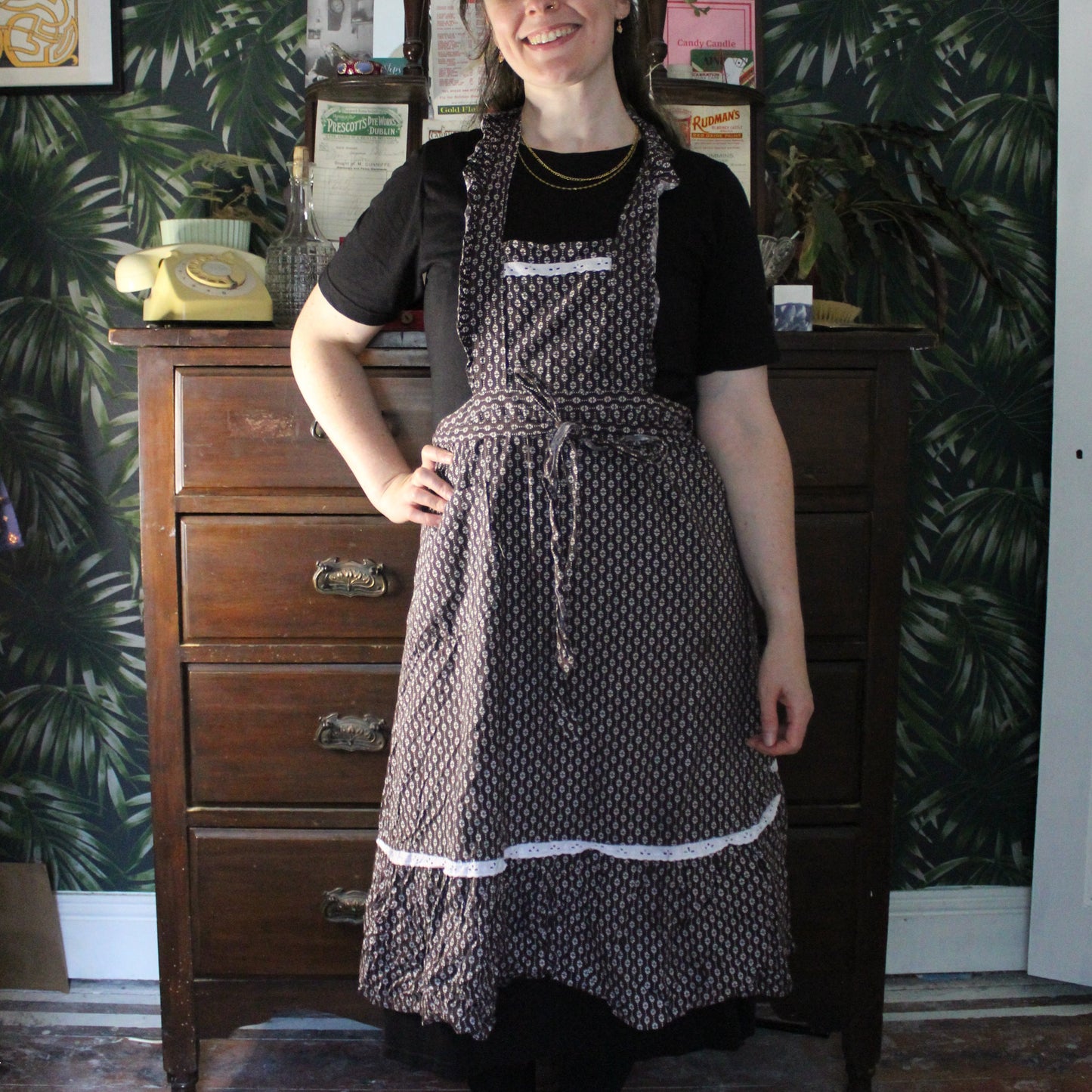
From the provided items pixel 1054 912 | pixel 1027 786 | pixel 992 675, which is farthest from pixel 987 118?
pixel 1054 912

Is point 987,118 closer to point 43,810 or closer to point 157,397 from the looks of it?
point 157,397

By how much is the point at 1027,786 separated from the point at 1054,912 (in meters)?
0.24

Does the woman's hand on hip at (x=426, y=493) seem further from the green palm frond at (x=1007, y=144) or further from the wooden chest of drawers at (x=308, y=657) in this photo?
the green palm frond at (x=1007, y=144)

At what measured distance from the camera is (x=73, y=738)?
202 centimetres

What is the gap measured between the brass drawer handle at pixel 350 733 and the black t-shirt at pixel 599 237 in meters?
0.52

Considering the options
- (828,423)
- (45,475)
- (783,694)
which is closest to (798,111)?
(828,423)

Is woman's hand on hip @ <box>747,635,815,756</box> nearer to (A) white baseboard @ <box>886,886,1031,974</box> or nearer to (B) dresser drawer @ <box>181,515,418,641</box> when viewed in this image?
(B) dresser drawer @ <box>181,515,418,641</box>

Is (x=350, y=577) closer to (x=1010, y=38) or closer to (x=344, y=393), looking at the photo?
(x=344, y=393)

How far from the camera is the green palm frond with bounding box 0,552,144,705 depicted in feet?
6.49

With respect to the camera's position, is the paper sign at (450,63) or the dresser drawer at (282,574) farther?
the paper sign at (450,63)

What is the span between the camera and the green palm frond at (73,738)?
201 cm

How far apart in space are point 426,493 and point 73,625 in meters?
1.12

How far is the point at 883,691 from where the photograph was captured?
155 cm

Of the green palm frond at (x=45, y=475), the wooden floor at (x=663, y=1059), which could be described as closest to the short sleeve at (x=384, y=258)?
the green palm frond at (x=45, y=475)
